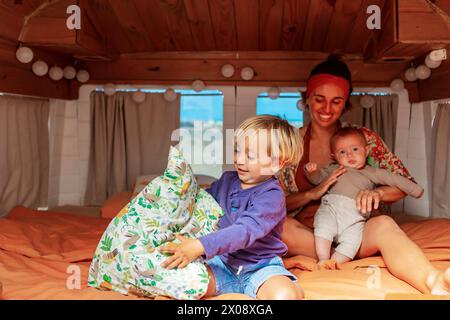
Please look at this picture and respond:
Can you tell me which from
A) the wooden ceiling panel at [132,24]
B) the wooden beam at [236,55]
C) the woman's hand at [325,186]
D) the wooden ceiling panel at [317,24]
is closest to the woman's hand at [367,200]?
the woman's hand at [325,186]

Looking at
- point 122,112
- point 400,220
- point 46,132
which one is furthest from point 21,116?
point 400,220

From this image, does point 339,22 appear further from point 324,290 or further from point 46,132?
point 46,132

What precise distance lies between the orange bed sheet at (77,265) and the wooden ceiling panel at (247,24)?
157cm

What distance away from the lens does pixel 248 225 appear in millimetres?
1467

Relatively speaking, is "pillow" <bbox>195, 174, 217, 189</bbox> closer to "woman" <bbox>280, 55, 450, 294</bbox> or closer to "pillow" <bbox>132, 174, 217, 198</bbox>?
"pillow" <bbox>132, 174, 217, 198</bbox>

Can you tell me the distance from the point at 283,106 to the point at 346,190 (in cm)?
164

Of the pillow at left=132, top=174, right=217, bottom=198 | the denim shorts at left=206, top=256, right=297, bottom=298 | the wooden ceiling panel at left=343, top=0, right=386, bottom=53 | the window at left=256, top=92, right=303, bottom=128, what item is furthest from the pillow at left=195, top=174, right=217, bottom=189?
the denim shorts at left=206, top=256, right=297, bottom=298

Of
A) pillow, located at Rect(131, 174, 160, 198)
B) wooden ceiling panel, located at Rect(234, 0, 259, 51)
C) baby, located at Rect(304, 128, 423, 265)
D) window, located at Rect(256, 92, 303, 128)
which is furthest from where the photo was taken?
window, located at Rect(256, 92, 303, 128)

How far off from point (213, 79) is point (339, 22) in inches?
40.5

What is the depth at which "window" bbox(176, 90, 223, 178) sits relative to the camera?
3520 mm

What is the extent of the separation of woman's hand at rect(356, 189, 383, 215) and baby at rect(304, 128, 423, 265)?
0.12 feet

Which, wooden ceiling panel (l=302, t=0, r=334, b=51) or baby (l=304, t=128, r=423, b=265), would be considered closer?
baby (l=304, t=128, r=423, b=265)
